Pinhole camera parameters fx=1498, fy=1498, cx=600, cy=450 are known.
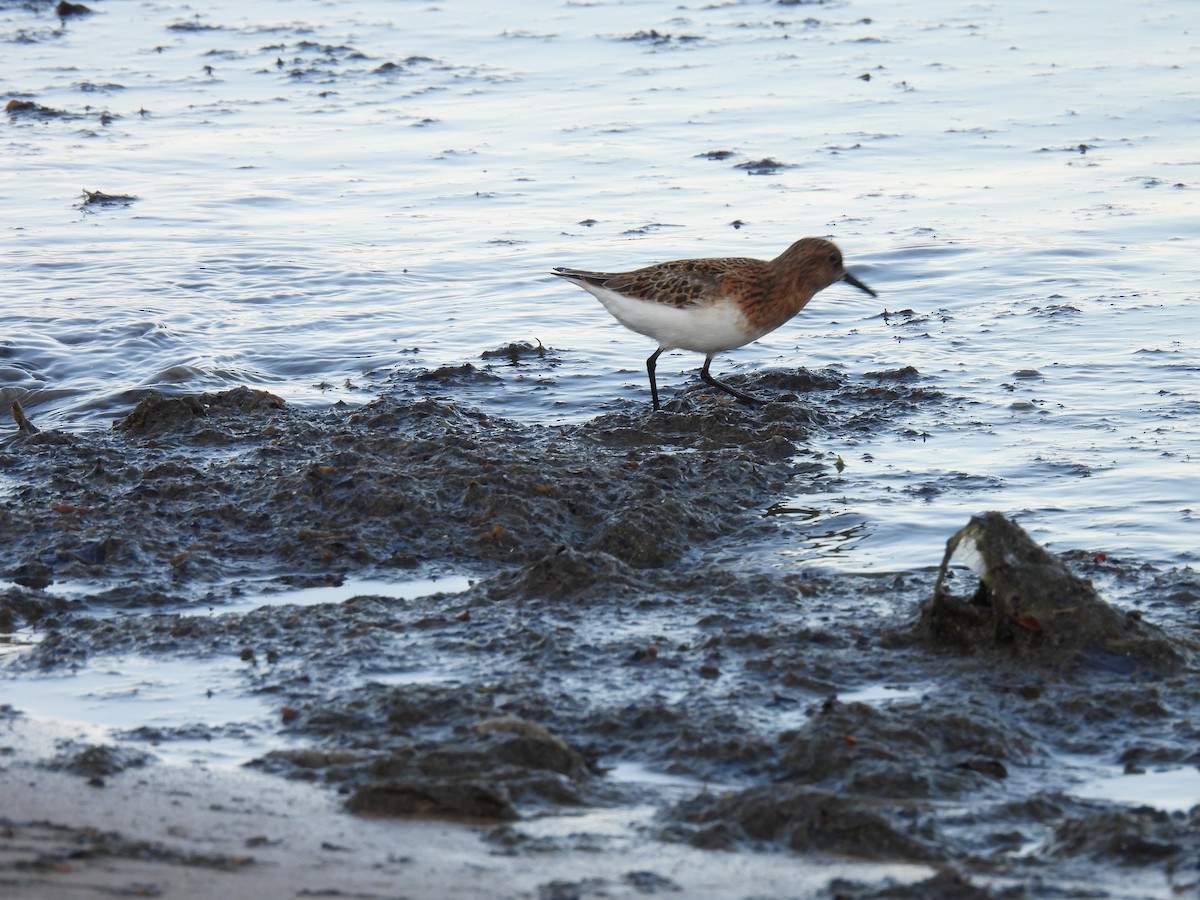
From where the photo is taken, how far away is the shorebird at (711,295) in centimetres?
717

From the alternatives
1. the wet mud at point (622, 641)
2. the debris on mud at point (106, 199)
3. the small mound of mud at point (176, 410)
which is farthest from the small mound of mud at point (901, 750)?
the debris on mud at point (106, 199)

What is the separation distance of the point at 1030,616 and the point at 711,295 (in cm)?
298

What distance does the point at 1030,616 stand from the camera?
457cm

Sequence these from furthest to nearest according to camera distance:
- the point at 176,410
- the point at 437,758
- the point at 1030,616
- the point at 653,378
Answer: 1. the point at 653,378
2. the point at 176,410
3. the point at 1030,616
4. the point at 437,758

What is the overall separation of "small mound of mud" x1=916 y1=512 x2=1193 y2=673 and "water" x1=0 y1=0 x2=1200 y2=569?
2.30 feet

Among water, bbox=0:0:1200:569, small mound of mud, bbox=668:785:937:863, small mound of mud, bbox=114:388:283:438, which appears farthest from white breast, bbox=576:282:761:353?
small mound of mud, bbox=668:785:937:863

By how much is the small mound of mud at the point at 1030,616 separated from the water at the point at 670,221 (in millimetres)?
701

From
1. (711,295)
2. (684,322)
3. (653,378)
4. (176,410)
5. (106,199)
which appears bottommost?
(176,410)

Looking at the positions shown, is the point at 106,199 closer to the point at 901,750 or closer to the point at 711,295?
the point at 711,295

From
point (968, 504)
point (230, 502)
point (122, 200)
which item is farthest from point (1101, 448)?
point (122, 200)

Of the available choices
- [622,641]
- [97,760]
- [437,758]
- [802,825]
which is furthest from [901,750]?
[97,760]

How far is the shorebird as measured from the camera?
7.17m

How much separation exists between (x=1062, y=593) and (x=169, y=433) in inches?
165

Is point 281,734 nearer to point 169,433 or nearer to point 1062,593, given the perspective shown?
point 1062,593
